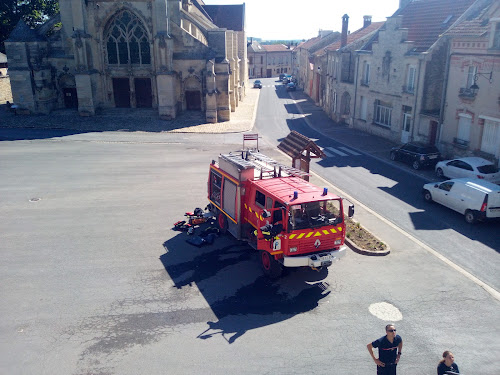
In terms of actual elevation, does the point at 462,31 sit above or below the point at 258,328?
above

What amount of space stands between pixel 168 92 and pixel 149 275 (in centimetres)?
2904

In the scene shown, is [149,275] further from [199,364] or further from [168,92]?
[168,92]

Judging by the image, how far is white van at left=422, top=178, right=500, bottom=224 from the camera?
1655 centimetres

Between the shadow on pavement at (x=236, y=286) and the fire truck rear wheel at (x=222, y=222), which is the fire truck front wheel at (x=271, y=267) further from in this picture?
the fire truck rear wheel at (x=222, y=222)

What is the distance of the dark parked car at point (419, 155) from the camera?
2512 cm

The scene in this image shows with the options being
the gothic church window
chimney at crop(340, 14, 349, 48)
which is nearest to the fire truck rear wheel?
the gothic church window

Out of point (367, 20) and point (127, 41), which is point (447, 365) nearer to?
point (127, 41)

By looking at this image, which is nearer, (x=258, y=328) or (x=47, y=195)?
(x=258, y=328)

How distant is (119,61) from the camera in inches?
1645

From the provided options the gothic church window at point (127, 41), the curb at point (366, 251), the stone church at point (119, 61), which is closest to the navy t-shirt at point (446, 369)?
the curb at point (366, 251)

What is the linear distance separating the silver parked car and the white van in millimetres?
3585

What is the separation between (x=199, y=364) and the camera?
931cm

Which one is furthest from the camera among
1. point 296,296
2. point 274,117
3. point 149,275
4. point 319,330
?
point 274,117

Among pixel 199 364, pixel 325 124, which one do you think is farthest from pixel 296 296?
pixel 325 124
